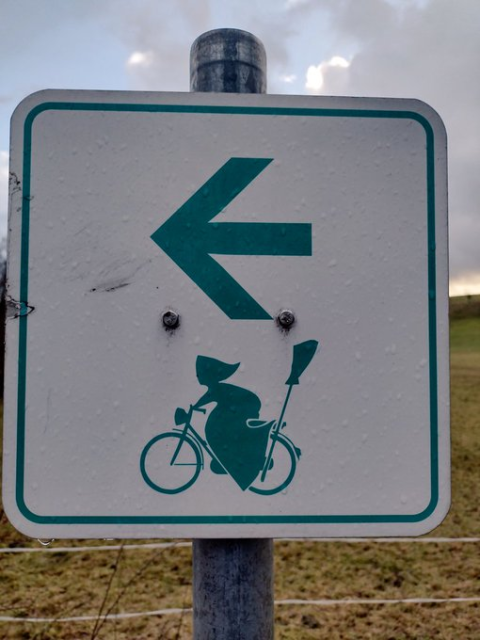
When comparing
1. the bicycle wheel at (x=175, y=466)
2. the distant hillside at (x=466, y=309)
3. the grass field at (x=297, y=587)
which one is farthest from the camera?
the distant hillside at (x=466, y=309)

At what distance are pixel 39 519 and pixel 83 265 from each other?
0.39m

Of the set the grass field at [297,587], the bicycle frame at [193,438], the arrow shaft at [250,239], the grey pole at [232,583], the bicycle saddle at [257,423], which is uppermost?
the arrow shaft at [250,239]

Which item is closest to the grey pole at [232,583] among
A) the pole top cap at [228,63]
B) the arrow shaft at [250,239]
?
the pole top cap at [228,63]

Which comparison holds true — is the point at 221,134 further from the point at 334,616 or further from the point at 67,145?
the point at 334,616

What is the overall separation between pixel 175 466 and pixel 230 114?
0.55 meters

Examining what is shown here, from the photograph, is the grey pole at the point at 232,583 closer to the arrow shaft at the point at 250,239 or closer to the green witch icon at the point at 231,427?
the green witch icon at the point at 231,427

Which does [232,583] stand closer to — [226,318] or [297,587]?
[226,318]

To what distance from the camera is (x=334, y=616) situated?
2.62 meters

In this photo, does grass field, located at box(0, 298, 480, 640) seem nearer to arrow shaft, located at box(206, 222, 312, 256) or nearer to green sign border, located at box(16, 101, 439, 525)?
green sign border, located at box(16, 101, 439, 525)

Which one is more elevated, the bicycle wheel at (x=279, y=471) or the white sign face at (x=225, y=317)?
the white sign face at (x=225, y=317)

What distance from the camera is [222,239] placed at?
0.78 meters

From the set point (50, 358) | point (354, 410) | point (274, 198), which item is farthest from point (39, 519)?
point (274, 198)

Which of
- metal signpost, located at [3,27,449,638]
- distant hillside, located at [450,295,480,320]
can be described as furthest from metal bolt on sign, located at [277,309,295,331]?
distant hillside, located at [450,295,480,320]

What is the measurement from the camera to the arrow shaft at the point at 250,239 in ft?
2.56
